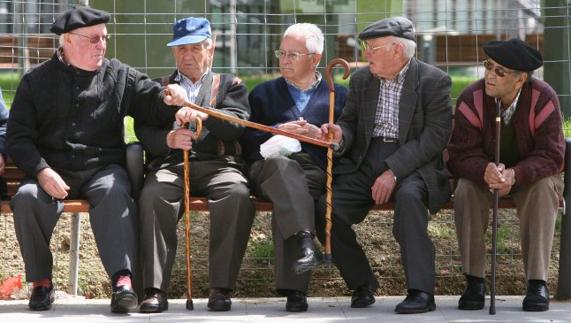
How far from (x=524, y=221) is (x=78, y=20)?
A: 261 centimetres

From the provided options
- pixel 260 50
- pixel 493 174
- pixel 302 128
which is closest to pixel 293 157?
pixel 302 128

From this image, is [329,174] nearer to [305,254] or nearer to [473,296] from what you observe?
[305,254]

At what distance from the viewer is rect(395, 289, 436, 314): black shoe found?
6332 millimetres

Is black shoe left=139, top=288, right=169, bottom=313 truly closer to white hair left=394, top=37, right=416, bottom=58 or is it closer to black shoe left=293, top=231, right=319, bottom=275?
black shoe left=293, top=231, right=319, bottom=275

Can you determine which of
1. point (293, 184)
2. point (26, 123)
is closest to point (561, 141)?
point (293, 184)

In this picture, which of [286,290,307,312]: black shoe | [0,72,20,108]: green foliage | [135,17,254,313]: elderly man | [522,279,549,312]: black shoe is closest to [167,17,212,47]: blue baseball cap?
[135,17,254,313]: elderly man

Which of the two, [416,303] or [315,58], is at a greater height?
[315,58]

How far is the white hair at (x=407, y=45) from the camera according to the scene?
6.65m

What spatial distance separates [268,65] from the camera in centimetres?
877

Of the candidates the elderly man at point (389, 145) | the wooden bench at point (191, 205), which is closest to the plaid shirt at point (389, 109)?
the elderly man at point (389, 145)

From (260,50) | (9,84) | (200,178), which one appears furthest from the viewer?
(9,84)

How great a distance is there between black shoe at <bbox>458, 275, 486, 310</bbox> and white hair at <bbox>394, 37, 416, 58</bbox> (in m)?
1.24

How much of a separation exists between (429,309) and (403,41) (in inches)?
57.2

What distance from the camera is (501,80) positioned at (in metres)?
6.52
